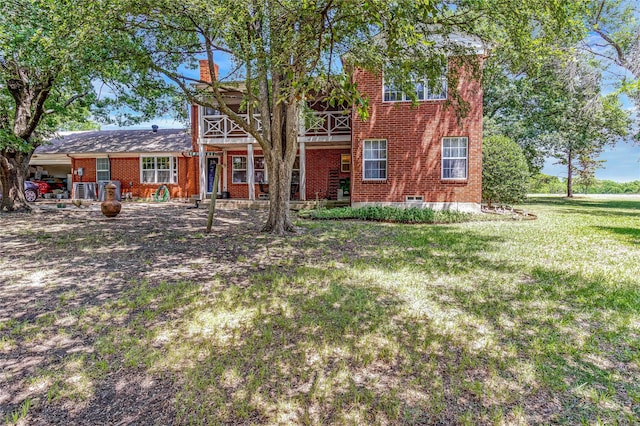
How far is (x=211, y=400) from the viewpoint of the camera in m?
2.52

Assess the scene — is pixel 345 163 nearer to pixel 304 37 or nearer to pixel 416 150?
pixel 416 150

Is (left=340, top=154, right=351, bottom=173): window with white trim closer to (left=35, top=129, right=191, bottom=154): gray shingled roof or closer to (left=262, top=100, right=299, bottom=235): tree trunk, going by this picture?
(left=262, top=100, right=299, bottom=235): tree trunk

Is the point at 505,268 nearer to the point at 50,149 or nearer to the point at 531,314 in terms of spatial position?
the point at 531,314

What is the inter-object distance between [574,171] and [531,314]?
36927 millimetres

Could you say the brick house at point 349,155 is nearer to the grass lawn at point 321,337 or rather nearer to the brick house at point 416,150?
the brick house at point 416,150

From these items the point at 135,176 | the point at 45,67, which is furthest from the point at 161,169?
the point at 45,67

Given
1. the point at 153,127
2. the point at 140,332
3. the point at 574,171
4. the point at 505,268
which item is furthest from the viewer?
the point at 574,171

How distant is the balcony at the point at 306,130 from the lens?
15.9 metres

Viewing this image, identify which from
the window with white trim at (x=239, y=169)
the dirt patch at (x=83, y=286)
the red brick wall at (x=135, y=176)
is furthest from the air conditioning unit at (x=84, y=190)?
the dirt patch at (x=83, y=286)

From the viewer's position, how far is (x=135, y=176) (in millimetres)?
21891

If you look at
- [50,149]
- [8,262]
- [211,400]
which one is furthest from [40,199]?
[211,400]

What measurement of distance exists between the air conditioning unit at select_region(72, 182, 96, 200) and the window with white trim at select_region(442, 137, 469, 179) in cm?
2010

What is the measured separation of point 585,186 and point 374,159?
107 feet

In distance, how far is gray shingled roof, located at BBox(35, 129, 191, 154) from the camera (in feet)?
71.5
